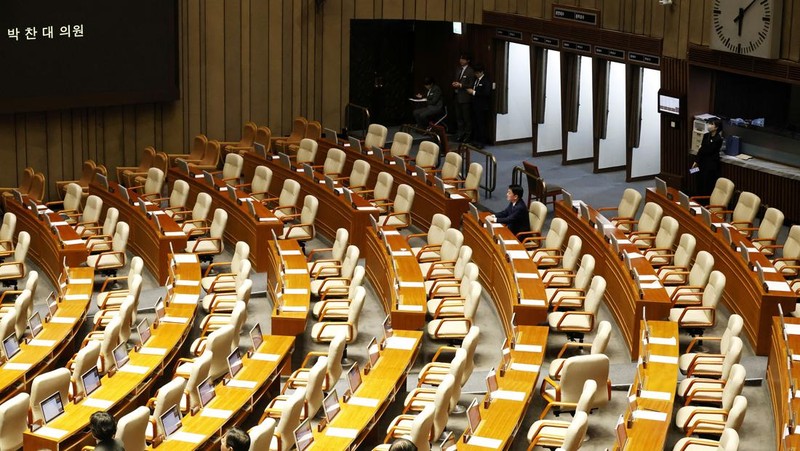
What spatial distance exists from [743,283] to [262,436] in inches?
208

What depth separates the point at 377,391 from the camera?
31.8 ft

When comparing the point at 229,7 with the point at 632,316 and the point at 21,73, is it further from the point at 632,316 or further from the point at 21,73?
the point at 632,316

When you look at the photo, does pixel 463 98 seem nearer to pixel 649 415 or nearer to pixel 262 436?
pixel 649 415

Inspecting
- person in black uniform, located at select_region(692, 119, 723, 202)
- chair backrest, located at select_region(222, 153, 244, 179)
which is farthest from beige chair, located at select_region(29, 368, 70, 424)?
person in black uniform, located at select_region(692, 119, 723, 202)

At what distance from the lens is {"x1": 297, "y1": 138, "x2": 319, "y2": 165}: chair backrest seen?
17.0 m

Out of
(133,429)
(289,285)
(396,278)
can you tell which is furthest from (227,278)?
(133,429)

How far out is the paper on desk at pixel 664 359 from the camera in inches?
392

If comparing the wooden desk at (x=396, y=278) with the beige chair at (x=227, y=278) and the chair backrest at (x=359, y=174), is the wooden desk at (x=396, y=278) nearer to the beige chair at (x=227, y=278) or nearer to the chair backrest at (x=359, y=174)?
the beige chair at (x=227, y=278)

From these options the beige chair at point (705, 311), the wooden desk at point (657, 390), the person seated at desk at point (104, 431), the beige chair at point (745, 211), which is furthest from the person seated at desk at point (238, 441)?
the beige chair at point (745, 211)

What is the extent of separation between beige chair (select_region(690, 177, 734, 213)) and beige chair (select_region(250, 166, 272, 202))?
16.8 ft

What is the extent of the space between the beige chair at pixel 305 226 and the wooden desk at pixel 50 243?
88.1 inches

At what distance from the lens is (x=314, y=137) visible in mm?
18172

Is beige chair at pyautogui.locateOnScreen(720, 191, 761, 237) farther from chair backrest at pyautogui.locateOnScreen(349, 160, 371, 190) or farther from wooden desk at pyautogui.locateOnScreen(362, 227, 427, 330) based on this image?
chair backrest at pyautogui.locateOnScreen(349, 160, 371, 190)

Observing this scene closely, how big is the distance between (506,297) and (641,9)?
6232 mm
